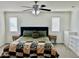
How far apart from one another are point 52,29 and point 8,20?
2.79 meters

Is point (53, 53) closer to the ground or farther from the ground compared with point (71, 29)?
closer to the ground

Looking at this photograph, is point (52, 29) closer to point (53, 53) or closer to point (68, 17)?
point (68, 17)

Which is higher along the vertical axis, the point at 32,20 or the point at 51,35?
the point at 32,20

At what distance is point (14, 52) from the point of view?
393 cm

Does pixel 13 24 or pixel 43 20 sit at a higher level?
pixel 43 20

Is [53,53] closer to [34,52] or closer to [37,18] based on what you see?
[34,52]

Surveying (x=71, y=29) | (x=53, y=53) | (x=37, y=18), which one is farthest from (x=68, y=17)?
(x=53, y=53)

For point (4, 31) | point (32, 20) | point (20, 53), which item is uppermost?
point (32, 20)

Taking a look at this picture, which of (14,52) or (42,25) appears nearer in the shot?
(14,52)

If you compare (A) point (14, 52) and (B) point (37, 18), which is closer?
(A) point (14, 52)

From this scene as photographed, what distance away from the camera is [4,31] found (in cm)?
758

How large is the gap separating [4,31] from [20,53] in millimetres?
4025

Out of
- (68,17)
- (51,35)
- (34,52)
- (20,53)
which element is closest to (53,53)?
(34,52)

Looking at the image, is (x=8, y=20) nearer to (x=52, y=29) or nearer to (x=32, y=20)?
(x=32, y=20)
